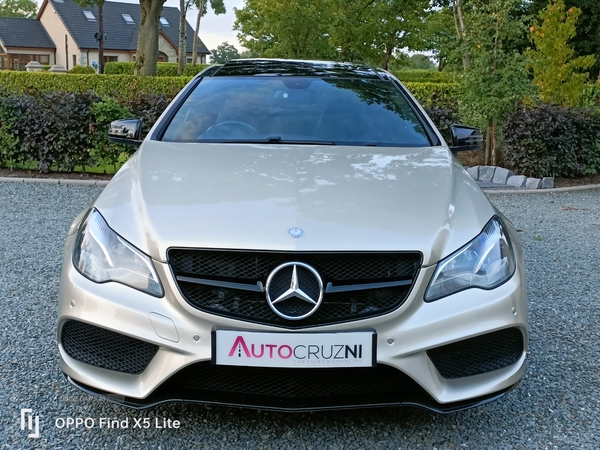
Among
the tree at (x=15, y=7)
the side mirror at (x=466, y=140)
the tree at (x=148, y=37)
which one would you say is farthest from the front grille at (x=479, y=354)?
the tree at (x=15, y=7)

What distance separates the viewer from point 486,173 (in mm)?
9477

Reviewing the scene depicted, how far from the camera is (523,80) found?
31.1 ft

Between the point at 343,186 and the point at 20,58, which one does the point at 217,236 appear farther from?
the point at 20,58

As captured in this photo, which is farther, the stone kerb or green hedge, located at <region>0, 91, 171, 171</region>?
the stone kerb

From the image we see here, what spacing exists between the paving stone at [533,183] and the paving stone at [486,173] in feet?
1.80

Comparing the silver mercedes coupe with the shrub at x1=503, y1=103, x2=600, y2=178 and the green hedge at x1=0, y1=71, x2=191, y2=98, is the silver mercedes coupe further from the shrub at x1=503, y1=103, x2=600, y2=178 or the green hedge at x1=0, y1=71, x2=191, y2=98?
the green hedge at x1=0, y1=71, x2=191, y2=98

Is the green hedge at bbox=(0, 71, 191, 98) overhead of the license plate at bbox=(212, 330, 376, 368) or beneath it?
beneath

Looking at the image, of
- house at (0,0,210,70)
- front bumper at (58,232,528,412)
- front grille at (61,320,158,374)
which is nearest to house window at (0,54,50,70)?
house at (0,0,210,70)

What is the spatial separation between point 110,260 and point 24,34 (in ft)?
225

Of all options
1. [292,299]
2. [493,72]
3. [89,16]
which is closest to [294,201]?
[292,299]

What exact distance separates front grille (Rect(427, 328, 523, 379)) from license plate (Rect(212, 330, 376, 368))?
0.25m

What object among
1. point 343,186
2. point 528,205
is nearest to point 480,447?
point 343,186

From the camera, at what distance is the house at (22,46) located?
61312 mm

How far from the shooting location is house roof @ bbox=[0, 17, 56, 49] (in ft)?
203
